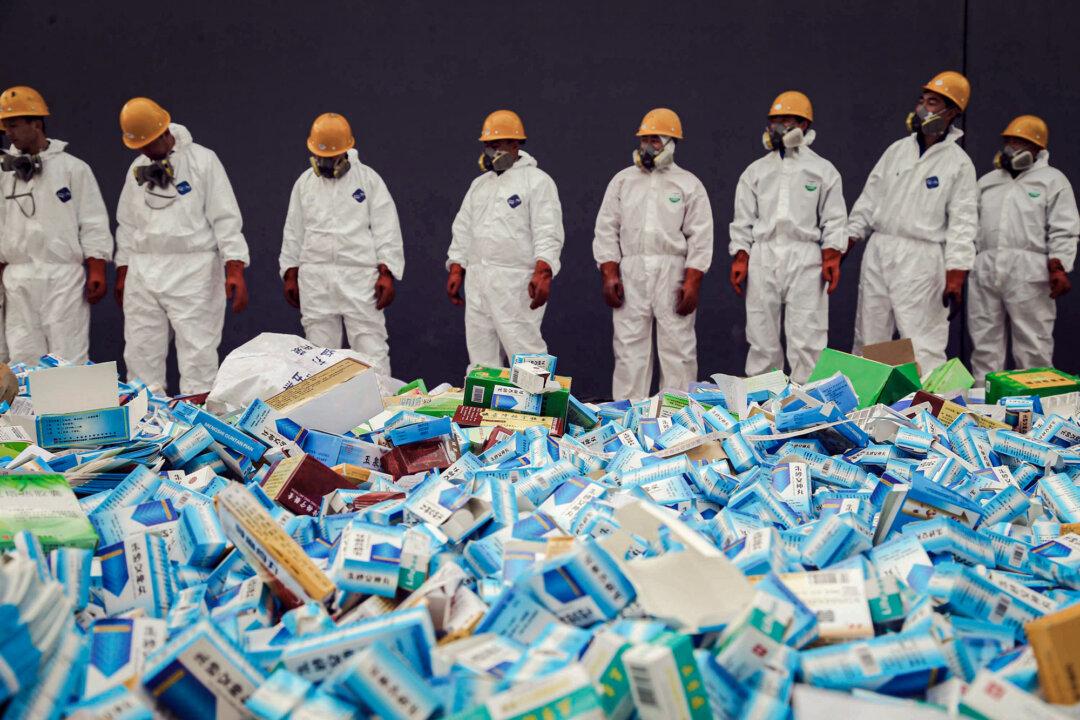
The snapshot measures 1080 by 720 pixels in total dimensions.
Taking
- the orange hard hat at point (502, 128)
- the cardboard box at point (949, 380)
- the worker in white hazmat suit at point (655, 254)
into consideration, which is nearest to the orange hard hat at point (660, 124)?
the worker in white hazmat suit at point (655, 254)

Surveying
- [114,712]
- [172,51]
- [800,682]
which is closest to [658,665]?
[800,682]

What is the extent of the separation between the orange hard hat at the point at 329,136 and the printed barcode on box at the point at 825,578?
154 inches

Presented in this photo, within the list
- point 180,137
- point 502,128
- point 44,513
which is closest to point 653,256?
point 502,128

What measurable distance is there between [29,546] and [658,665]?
1.00 metres

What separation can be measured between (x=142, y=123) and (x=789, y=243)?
3139 mm

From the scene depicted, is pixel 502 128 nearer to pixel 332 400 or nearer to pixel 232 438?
pixel 332 400

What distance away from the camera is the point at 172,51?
20.4ft

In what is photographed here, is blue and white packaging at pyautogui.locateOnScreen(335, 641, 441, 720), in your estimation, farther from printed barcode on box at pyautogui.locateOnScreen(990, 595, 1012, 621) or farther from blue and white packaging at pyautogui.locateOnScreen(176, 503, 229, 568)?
printed barcode on box at pyautogui.locateOnScreen(990, 595, 1012, 621)

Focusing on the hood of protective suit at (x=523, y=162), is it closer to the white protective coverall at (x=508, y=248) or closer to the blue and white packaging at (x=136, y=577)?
the white protective coverall at (x=508, y=248)

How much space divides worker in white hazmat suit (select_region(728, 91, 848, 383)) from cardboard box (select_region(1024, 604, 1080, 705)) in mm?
3796

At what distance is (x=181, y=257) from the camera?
4742 mm

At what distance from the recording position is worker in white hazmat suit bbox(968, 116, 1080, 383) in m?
5.14

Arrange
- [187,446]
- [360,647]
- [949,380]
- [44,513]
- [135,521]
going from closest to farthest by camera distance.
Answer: [360,647] → [44,513] → [135,521] → [187,446] → [949,380]

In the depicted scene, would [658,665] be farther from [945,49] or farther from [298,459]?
[945,49]
